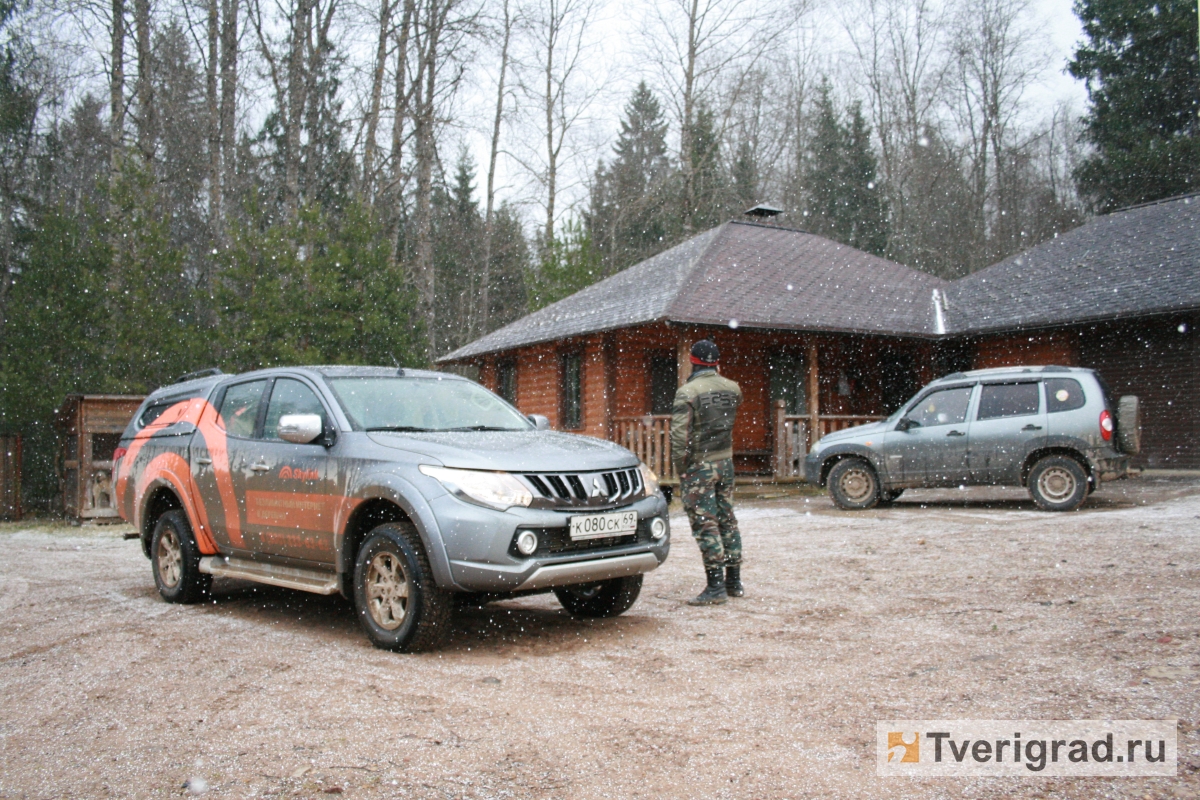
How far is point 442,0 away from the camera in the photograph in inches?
1030

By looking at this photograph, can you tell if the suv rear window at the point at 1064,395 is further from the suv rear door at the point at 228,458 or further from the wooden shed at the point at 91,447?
the wooden shed at the point at 91,447

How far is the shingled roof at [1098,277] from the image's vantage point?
1670 cm

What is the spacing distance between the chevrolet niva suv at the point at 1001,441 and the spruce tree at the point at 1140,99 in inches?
797

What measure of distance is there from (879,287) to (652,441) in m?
6.98

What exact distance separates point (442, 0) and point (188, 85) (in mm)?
7266

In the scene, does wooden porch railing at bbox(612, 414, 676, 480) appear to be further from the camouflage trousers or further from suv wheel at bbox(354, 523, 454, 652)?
suv wheel at bbox(354, 523, 454, 652)

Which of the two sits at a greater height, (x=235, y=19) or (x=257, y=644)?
(x=235, y=19)

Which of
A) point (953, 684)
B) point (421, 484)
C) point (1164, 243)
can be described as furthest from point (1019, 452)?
point (1164, 243)

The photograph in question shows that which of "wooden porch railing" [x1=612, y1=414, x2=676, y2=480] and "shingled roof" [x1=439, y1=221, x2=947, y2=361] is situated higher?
"shingled roof" [x1=439, y1=221, x2=947, y2=361]

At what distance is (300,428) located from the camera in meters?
5.73

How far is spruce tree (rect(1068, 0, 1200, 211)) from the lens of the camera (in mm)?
27828

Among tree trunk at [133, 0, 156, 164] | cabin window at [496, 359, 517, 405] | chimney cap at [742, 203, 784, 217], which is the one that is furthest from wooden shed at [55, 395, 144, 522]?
chimney cap at [742, 203, 784, 217]

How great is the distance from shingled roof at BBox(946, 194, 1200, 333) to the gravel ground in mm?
10045

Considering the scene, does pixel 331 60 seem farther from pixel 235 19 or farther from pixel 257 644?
pixel 257 644
